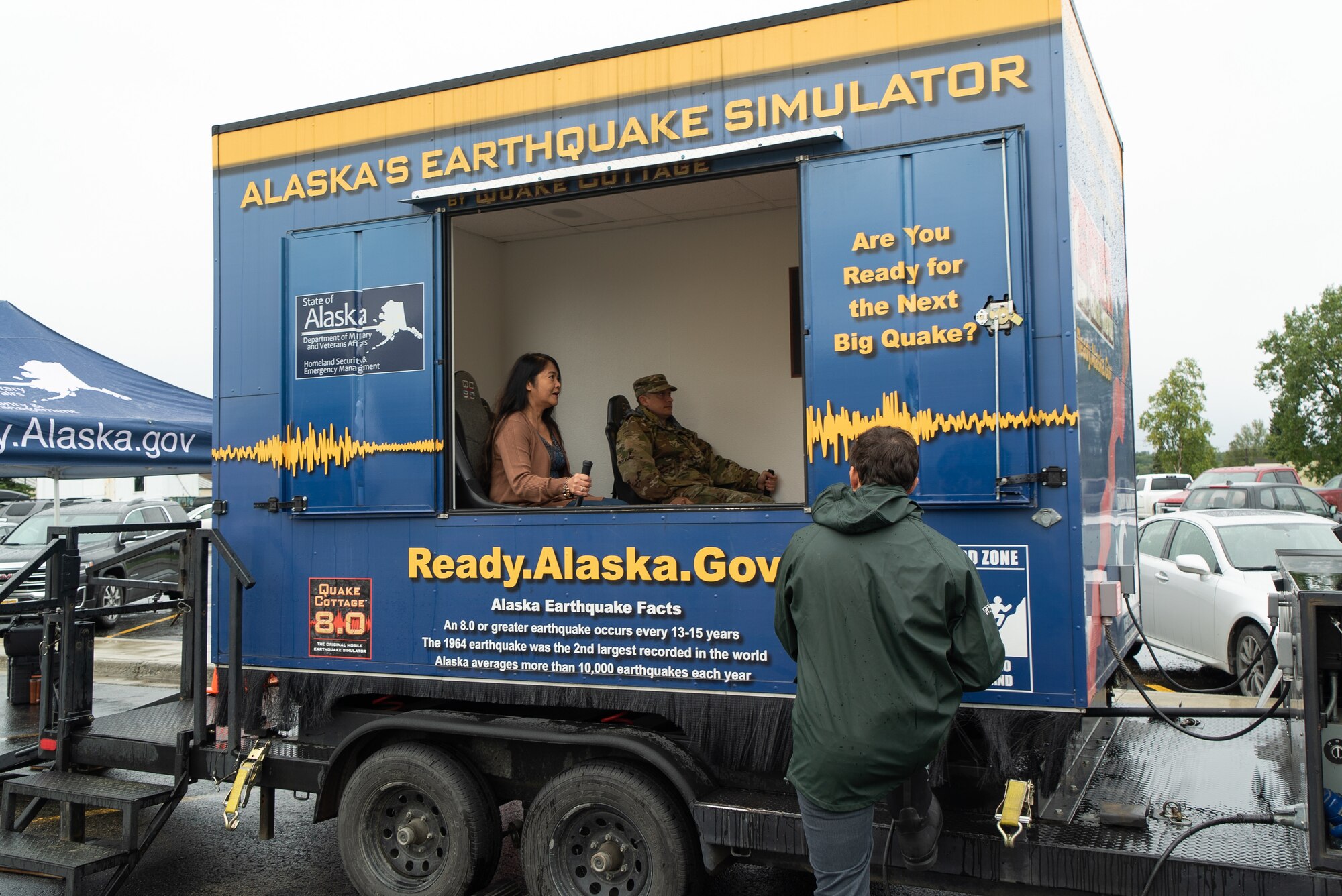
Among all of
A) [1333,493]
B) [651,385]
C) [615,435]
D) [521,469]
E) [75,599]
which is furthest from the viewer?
[1333,493]

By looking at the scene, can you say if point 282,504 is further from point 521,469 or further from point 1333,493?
point 1333,493

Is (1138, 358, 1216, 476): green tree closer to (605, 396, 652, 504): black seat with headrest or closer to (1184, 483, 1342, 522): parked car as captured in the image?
(1184, 483, 1342, 522): parked car

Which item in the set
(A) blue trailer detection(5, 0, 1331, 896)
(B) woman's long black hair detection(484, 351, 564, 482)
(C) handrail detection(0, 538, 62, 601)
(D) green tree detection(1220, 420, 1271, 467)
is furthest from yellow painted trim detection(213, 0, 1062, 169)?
(D) green tree detection(1220, 420, 1271, 467)

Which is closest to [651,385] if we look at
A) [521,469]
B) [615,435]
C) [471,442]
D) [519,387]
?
[615,435]

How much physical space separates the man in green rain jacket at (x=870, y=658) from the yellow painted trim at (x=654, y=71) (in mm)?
1662

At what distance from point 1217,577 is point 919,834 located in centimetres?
634

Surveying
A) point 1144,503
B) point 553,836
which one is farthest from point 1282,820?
point 1144,503

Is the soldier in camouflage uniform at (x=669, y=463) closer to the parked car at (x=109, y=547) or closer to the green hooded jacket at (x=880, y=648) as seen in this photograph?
the green hooded jacket at (x=880, y=648)

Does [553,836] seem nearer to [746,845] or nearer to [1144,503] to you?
[746,845]

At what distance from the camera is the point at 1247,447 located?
85.1 meters

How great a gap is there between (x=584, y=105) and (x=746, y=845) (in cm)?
297

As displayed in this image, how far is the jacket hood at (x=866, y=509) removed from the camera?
286cm

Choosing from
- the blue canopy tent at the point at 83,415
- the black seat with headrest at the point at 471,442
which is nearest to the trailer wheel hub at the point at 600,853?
the black seat with headrest at the point at 471,442

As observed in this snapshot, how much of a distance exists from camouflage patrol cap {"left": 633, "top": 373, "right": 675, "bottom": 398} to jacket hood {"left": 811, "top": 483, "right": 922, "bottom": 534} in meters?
3.42
